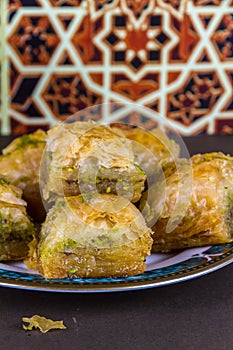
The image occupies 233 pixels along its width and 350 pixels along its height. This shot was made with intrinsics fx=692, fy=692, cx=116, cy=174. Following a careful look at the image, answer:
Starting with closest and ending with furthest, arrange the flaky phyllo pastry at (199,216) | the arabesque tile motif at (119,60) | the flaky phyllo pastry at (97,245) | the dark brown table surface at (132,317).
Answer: the dark brown table surface at (132,317)
the flaky phyllo pastry at (97,245)
the flaky phyllo pastry at (199,216)
the arabesque tile motif at (119,60)

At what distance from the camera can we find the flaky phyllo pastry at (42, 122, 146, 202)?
1.06m

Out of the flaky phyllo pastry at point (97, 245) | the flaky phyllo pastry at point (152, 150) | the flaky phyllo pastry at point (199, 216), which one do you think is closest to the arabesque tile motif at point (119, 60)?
the flaky phyllo pastry at point (152, 150)

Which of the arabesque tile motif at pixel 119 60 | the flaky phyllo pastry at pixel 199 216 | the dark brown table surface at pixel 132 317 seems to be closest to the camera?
the dark brown table surface at pixel 132 317

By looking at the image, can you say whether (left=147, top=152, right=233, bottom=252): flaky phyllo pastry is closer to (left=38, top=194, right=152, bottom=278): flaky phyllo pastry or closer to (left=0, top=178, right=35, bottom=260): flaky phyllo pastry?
(left=38, top=194, right=152, bottom=278): flaky phyllo pastry

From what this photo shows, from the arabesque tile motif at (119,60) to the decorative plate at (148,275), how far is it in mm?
1063

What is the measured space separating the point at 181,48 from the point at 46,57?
0.42 m

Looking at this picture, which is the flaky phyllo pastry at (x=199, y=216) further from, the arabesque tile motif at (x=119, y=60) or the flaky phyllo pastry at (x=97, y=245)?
the arabesque tile motif at (x=119, y=60)

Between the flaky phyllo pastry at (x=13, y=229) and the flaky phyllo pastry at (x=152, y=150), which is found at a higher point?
the flaky phyllo pastry at (x=152, y=150)

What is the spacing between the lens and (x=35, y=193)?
123cm

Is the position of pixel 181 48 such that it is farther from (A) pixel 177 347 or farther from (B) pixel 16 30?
(A) pixel 177 347

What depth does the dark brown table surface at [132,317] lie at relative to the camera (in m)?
0.91

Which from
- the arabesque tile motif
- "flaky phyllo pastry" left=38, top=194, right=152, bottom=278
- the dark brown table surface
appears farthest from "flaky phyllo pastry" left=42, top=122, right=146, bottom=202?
the arabesque tile motif

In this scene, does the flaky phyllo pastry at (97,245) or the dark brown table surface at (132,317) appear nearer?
the dark brown table surface at (132,317)

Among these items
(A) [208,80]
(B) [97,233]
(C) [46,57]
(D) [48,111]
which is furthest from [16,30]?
(B) [97,233]
